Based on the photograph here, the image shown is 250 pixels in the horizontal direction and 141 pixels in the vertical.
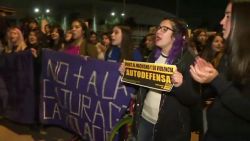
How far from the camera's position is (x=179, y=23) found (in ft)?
11.0

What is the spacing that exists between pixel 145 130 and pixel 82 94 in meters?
1.58

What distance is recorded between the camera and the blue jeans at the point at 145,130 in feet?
11.1

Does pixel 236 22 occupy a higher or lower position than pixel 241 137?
higher

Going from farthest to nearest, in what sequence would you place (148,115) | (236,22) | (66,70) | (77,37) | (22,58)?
(22,58), (77,37), (66,70), (148,115), (236,22)

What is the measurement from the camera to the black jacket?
3.06 m

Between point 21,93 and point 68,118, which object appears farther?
point 21,93

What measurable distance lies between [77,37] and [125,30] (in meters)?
0.75

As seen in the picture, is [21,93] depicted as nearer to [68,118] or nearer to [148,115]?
[68,118]

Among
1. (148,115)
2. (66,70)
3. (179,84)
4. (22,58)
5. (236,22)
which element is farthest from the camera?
(22,58)

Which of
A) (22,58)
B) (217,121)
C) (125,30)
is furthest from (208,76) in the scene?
(22,58)

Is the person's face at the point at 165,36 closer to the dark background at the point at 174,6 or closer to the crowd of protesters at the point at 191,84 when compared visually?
the crowd of protesters at the point at 191,84

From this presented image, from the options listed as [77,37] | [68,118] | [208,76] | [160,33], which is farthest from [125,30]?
[208,76]

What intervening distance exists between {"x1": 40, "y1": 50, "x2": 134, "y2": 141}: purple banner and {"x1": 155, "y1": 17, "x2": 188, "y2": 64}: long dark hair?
35.7 inches

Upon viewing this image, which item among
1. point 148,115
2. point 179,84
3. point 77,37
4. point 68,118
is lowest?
point 68,118
